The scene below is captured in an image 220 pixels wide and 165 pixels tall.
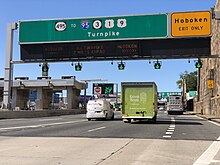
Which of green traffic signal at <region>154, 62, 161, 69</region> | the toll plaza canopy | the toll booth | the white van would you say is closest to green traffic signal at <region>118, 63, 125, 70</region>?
the toll plaza canopy

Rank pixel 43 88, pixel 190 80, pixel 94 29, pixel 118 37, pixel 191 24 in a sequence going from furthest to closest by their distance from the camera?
pixel 190 80 → pixel 43 88 → pixel 94 29 → pixel 118 37 → pixel 191 24

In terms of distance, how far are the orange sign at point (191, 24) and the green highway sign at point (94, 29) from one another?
0.85 metres

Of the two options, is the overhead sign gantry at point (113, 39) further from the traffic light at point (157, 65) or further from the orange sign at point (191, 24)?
the traffic light at point (157, 65)

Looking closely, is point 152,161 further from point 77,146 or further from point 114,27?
point 114,27

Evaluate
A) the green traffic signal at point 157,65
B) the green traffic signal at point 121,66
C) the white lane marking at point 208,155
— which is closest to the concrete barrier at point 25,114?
the green traffic signal at point 121,66

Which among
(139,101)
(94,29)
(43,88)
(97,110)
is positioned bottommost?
(97,110)

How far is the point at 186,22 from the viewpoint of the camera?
102ft

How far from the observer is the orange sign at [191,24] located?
100 ft

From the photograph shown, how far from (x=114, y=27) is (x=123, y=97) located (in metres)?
8.11

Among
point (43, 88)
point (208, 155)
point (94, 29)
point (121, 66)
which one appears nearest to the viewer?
point (208, 155)

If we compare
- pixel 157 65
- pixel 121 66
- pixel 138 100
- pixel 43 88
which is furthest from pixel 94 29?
pixel 43 88

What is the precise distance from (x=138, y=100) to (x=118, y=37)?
7.57 m

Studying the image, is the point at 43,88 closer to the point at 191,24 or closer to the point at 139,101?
the point at 191,24

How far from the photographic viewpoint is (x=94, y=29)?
32.8 metres
